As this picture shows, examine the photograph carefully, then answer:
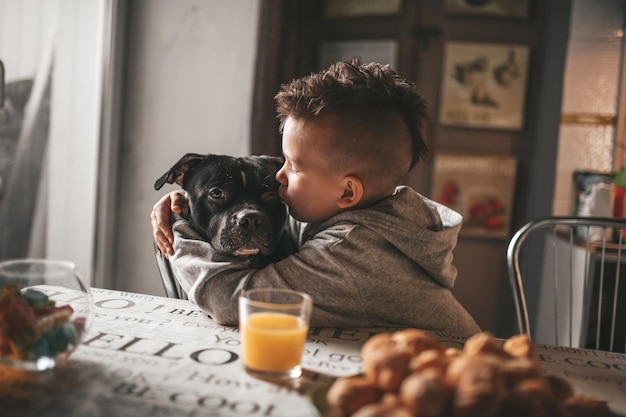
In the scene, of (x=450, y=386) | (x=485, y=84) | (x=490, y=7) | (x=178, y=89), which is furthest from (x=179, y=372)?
(x=490, y=7)

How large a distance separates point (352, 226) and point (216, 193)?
0.36 m

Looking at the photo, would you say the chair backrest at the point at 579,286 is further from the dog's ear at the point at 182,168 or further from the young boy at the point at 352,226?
the dog's ear at the point at 182,168

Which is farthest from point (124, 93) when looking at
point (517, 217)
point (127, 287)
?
point (517, 217)

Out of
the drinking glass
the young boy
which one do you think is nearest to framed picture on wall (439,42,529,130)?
the young boy

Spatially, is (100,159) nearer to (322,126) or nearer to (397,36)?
(397,36)

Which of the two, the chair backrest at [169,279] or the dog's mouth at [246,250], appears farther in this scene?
the chair backrest at [169,279]

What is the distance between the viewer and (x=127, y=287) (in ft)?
10.9

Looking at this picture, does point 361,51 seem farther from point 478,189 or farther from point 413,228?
point 413,228

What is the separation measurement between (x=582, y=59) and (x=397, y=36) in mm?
1035

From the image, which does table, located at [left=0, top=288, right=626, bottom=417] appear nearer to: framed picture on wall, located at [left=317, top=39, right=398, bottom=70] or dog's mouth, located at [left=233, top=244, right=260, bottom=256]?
dog's mouth, located at [left=233, top=244, right=260, bottom=256]

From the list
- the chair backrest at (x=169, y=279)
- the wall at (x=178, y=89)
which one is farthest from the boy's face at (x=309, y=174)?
the wall at (x=178, y=89)

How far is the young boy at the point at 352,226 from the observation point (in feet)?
3.66

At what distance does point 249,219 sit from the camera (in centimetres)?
124

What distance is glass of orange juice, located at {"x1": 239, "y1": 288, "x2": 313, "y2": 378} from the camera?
33.2 inches
